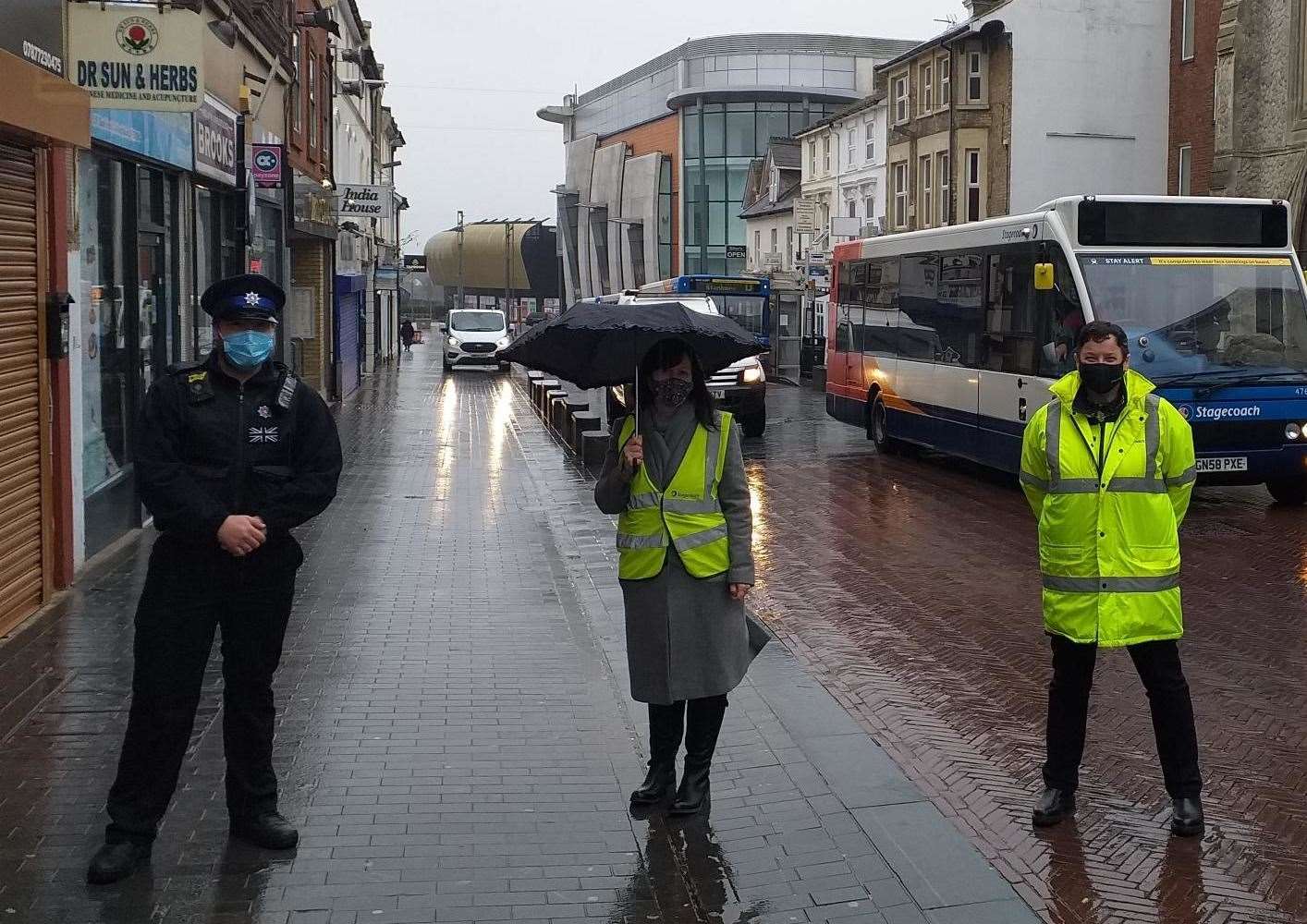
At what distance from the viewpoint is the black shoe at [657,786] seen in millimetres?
5801

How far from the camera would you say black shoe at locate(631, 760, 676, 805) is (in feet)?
19.0

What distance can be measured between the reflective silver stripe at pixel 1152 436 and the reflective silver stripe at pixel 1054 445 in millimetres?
291

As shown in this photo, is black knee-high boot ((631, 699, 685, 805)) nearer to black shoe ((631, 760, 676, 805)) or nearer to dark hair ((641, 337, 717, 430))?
black shoe ((631, 760, 676, 805))

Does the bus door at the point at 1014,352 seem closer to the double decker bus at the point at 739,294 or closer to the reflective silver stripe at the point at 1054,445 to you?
the reflective silver stripe at the point at 1054,445

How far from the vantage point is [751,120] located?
8631 cm

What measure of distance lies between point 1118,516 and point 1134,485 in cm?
12

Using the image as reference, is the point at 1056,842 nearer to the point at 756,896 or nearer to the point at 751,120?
the point at 756,896

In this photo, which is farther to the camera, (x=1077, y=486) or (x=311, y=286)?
(x=311, y=286)

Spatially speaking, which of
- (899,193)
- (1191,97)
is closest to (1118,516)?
(1191,97)

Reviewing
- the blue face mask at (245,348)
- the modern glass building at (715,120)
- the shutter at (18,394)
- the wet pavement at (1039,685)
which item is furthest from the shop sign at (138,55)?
the modern glass building at (715,120)

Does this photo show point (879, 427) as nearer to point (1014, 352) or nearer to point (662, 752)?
point (1014, 352)

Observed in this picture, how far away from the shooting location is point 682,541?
5.62m

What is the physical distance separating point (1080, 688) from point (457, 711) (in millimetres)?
2903

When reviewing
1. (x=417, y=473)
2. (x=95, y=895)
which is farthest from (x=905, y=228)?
(x=95, y=895)
